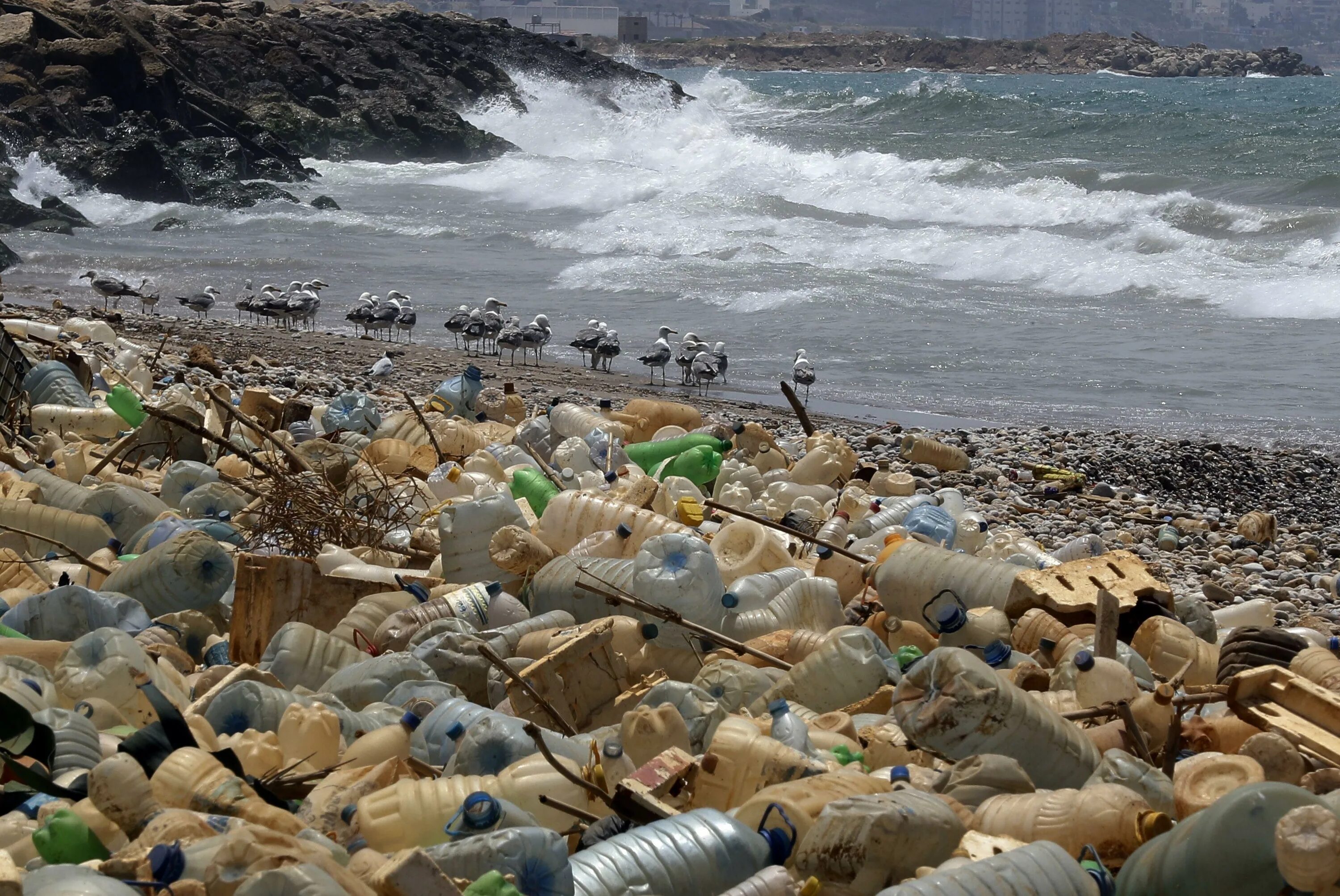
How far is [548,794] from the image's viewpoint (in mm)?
3363

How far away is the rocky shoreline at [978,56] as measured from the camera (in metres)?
108

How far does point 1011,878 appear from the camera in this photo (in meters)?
2.75

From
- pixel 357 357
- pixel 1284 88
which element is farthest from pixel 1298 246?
pixel 1284 88

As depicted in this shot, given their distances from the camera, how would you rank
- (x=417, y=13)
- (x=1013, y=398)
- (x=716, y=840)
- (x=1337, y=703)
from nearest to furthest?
(x=716, y=840) → (x=1337, y=703) → (x=1013, y=398) → (x=417, y=13)

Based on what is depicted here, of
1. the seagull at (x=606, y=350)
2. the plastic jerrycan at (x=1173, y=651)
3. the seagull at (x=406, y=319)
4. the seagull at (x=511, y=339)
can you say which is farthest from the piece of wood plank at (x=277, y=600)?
the seagull at (x=406, y=319)

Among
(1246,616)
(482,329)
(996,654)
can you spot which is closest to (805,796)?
(996,654)

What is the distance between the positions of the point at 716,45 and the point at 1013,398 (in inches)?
5021

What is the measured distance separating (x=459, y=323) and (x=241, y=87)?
30985 millimetres

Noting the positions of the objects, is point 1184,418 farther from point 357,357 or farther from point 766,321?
point 357,357

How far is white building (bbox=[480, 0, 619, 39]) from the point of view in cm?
15988

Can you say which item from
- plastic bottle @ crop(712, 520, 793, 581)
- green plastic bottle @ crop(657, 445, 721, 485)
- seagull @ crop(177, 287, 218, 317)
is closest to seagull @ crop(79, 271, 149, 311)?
seagull @ crop(177, 287, 218, 317)

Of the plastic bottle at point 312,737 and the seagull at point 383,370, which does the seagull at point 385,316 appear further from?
the plastic bottle at point 312,737

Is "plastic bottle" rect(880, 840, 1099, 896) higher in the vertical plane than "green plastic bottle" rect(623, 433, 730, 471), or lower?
higher

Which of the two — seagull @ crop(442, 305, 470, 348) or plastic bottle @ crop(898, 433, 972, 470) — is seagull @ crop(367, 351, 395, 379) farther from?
plastic bottle @ crop(898, 433, 972, 470)
